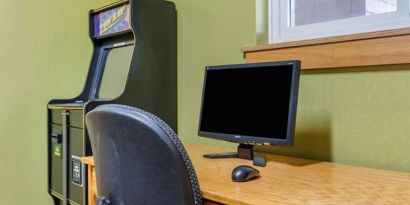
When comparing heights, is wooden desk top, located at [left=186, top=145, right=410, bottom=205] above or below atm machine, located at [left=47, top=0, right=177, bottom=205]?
below

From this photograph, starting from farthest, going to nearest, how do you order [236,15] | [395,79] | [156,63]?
[156,63], [236,15], [395,79]

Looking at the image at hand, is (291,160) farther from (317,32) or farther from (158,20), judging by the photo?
(158,20)

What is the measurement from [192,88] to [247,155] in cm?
69

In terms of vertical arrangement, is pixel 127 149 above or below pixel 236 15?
below

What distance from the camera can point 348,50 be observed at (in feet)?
4.50

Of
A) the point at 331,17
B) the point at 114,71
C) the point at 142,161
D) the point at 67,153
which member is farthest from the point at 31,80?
the point at 331,17

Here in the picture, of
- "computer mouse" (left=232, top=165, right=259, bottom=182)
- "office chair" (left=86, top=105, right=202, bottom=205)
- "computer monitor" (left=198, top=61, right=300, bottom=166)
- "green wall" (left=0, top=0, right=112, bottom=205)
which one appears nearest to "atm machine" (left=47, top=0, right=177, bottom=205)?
"green wall" (left=0, top=0, right=112, bottom=205)

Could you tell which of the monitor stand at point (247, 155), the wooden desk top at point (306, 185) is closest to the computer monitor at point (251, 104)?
the monitor stand at point (247, 155)

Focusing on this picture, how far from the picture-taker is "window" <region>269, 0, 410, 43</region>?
4.44ft

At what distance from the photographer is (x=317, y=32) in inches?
61.9

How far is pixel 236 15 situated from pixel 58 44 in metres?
1.23

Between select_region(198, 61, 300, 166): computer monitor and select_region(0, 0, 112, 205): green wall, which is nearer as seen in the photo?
select_region(198, 61, 300, 166): computer monitor

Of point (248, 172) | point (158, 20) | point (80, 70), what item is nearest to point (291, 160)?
point (248, 172)

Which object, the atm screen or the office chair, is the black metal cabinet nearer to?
the atm screen
